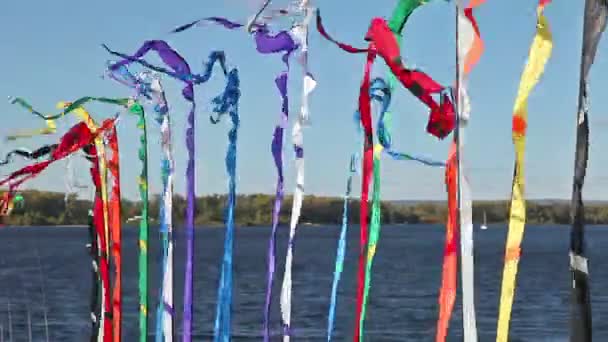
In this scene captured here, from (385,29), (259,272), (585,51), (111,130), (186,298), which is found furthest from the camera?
(259,272)

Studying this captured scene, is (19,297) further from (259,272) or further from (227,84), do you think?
(227,84)

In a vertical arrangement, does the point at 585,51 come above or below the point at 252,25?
below

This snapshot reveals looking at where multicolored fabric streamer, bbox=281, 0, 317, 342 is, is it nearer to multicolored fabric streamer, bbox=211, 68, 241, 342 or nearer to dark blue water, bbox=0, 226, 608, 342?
multicolored fabric streamer, bbox=211, 68, 241, 342

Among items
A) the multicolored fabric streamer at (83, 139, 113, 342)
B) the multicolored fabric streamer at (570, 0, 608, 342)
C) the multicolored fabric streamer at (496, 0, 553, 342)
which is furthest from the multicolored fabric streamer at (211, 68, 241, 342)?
the multicolored fabric streamer at (570, 0, 608, 342)

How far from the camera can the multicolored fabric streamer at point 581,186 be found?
4.09 meters

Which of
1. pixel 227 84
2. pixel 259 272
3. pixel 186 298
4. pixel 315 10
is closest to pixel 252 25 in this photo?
pixel 315 10

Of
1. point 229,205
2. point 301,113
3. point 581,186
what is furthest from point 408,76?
point 229,205

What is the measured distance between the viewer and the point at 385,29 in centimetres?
510

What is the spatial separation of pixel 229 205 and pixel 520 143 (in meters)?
3.56

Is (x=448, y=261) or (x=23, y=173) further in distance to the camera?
(x=23, y=173)

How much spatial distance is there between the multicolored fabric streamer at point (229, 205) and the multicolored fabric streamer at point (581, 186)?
3547mm

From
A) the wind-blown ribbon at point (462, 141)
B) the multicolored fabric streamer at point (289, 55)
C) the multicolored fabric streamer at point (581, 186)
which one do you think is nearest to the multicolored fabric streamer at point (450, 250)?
the wind-blown ribbon at point (462, 141)

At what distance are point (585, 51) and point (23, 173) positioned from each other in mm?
4845

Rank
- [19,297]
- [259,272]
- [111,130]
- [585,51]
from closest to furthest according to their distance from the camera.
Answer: [585,51]
[111,130]
[19,297]
[259,272]
